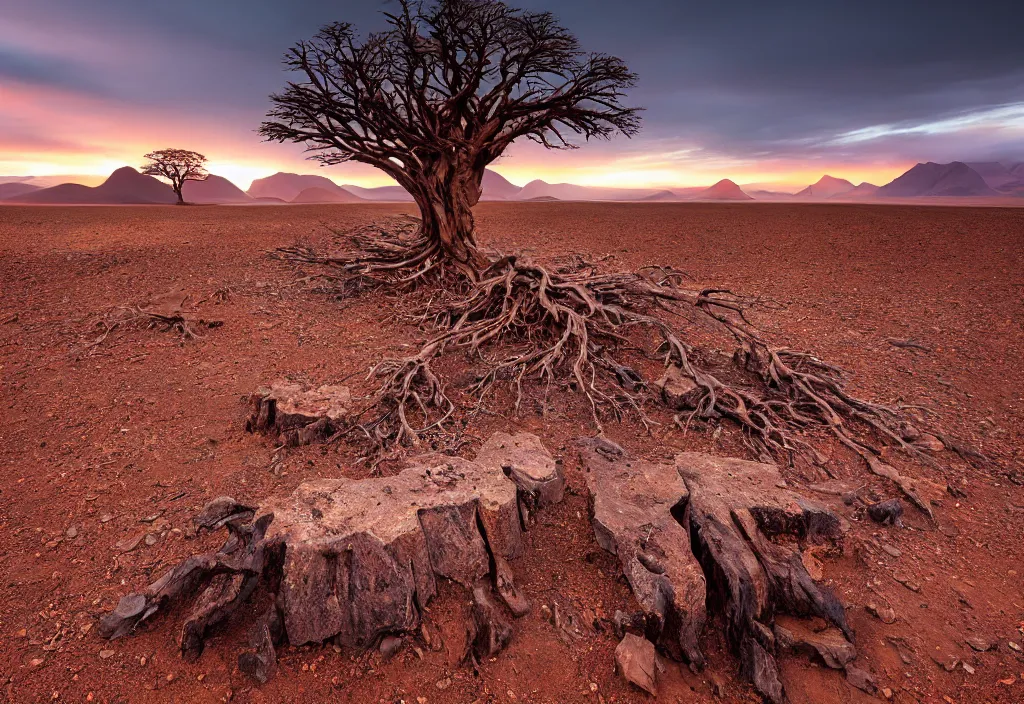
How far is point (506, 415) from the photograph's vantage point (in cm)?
480

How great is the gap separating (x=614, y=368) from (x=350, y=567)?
364 centimetres

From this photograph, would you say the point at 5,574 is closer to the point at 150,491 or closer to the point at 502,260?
the point at 150,491

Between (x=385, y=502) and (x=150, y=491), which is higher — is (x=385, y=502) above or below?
above

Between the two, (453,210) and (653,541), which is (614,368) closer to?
(653,541)

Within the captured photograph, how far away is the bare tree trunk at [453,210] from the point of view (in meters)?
8.48

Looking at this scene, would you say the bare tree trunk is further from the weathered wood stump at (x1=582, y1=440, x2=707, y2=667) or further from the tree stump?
the tree stump

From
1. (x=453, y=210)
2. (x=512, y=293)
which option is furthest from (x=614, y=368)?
(x=453, y=210)

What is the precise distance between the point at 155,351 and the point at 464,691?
5.88 meters

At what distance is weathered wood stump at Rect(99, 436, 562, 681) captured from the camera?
258cm

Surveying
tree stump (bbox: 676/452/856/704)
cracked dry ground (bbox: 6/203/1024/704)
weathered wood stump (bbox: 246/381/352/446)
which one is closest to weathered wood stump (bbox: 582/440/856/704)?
tree stump (bbox: 676/452/856/704)

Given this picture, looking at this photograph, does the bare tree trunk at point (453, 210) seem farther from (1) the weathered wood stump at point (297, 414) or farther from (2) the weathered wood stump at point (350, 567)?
(2) the weathered wood stump at point (350, 567)

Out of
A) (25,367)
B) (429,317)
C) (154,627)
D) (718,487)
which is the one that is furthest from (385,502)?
(25,367)

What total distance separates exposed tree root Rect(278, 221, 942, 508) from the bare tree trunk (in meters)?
1.34

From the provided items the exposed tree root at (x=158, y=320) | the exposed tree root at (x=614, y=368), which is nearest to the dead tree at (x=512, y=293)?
the exposed tree root at (x=614, y=368)
